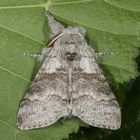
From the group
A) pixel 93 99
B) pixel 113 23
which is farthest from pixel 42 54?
pixel 113 23

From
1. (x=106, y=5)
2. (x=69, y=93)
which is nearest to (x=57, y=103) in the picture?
(x=69, y=93)

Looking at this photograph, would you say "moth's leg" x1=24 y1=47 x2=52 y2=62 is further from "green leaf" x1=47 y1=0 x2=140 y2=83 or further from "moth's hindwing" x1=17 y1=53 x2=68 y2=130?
"green leaf" x1=47 y1=0 x2=140 y2=83

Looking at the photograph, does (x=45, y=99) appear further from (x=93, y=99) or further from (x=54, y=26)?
(x=54, y=26)

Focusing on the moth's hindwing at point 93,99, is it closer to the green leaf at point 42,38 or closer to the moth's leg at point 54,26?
the green leaf at point 42,38

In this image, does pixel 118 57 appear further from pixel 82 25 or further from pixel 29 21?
pixel 29 21

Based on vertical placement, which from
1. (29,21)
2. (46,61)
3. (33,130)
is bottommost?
(33,130)

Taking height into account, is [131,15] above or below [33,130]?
above

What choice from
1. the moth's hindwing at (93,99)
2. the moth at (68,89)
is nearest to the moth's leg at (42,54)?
the moth at (68,89)
